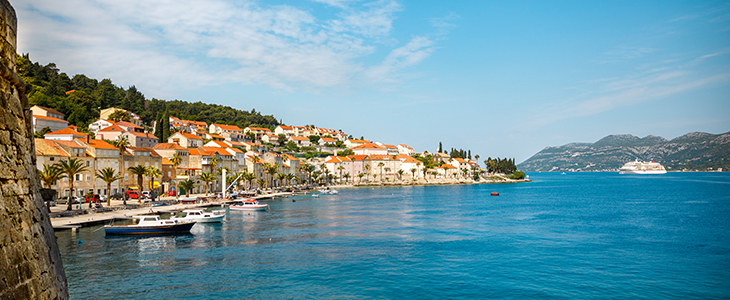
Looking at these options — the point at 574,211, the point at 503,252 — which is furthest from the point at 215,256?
the point at 574,211

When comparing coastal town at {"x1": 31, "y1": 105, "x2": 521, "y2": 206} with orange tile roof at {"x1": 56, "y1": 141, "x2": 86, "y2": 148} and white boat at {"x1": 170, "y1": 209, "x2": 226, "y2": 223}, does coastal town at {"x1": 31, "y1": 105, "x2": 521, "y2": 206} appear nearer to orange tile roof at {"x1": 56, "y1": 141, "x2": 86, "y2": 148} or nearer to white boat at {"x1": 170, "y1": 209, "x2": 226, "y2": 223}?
orange tile roof at {"x1": 56, "y1": 141, "x2": 86, "y2": 148}

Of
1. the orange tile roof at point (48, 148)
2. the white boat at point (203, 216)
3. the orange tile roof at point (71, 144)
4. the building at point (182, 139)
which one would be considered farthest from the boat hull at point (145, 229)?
the building at point (182, 139)

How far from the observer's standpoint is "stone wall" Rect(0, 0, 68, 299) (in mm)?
8844

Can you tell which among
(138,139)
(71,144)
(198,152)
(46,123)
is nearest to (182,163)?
(198,152)

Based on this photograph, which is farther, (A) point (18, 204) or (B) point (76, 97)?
(B) point (76, 97)

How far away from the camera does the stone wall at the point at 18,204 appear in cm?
884

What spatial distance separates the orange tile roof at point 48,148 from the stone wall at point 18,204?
191 feet

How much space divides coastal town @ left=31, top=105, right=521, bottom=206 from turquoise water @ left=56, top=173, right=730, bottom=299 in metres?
23.0

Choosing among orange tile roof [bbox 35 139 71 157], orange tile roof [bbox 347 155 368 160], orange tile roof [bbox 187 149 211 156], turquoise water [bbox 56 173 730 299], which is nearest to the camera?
turquoise water [bbox 56 173 730 299]

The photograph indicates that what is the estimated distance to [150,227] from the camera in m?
41.4

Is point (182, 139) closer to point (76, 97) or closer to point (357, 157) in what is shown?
point (76, 97)

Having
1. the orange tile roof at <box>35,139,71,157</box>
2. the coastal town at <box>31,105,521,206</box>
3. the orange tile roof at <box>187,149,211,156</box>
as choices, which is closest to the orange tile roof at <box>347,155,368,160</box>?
the coastal town at <box>31,105,521,206</box>

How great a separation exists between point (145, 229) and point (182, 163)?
2058 inches

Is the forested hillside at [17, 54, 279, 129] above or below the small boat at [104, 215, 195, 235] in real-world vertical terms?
above
